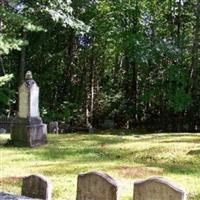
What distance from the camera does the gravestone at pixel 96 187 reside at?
6621 millimetres

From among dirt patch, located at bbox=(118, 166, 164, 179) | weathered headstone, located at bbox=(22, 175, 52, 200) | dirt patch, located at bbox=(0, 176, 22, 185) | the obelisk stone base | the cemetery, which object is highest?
the cemetery

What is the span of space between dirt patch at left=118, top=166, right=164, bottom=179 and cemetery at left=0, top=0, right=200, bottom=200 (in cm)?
336

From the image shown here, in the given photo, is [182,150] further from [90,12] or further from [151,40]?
[90,12]

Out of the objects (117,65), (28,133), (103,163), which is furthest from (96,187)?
(117,65)

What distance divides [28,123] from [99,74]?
20526mm

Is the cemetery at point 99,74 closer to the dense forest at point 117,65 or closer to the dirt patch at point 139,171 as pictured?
the dense forest at point 117,65

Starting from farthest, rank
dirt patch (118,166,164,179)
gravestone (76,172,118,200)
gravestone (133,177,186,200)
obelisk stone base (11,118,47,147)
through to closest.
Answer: obelisk stone base (11,118,47,147), dirt patch (118,166,164,179), gravestone (76,172,118,200), gravestone (133,177,186,200)

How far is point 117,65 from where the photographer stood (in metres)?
39.0

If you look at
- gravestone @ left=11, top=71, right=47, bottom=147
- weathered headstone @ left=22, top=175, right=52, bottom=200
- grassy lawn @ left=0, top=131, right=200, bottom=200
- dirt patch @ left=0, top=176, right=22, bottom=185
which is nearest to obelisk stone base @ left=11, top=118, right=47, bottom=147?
gravestone @ left=11, top=71, right=47, bottom=147

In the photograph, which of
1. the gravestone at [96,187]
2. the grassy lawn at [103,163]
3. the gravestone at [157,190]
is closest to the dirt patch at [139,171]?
the grassy lawn at [103,163]

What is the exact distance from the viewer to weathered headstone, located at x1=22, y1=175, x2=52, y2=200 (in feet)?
22.7

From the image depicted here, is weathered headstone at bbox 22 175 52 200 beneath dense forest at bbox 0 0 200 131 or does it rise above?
beneath

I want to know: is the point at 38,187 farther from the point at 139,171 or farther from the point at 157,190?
the point at 139,171

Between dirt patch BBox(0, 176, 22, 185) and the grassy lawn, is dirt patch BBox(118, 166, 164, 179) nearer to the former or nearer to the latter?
the grassy lawn
